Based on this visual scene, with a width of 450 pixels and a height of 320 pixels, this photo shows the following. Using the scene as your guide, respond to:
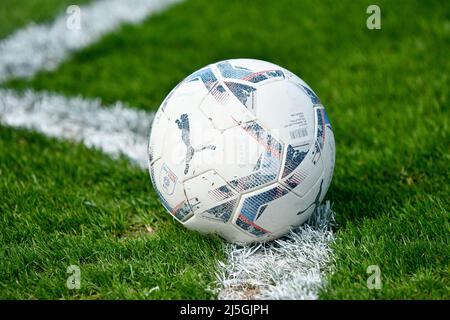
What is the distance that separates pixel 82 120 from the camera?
16.9ft

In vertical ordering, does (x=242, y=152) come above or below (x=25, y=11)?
below

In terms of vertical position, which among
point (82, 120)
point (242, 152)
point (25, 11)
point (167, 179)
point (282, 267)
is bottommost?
point (282, 267)

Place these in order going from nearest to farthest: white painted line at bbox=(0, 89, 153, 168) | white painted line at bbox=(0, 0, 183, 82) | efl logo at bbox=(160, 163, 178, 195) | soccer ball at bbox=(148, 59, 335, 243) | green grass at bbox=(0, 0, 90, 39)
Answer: soccer ball at bbox=(148, 59, 335, 243) < efl logo at bbox=(160, 163, 178, 195) < white painted line at bbox=(0, 89, 153, 168) < white painted line at bbox=(0, 0, 183, 82) < green grass at bbox=(0, 0, 90, 39)

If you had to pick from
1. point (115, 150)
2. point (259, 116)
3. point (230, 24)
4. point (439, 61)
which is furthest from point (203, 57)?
point (259, 116)

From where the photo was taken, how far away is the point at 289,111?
10.3 ft
